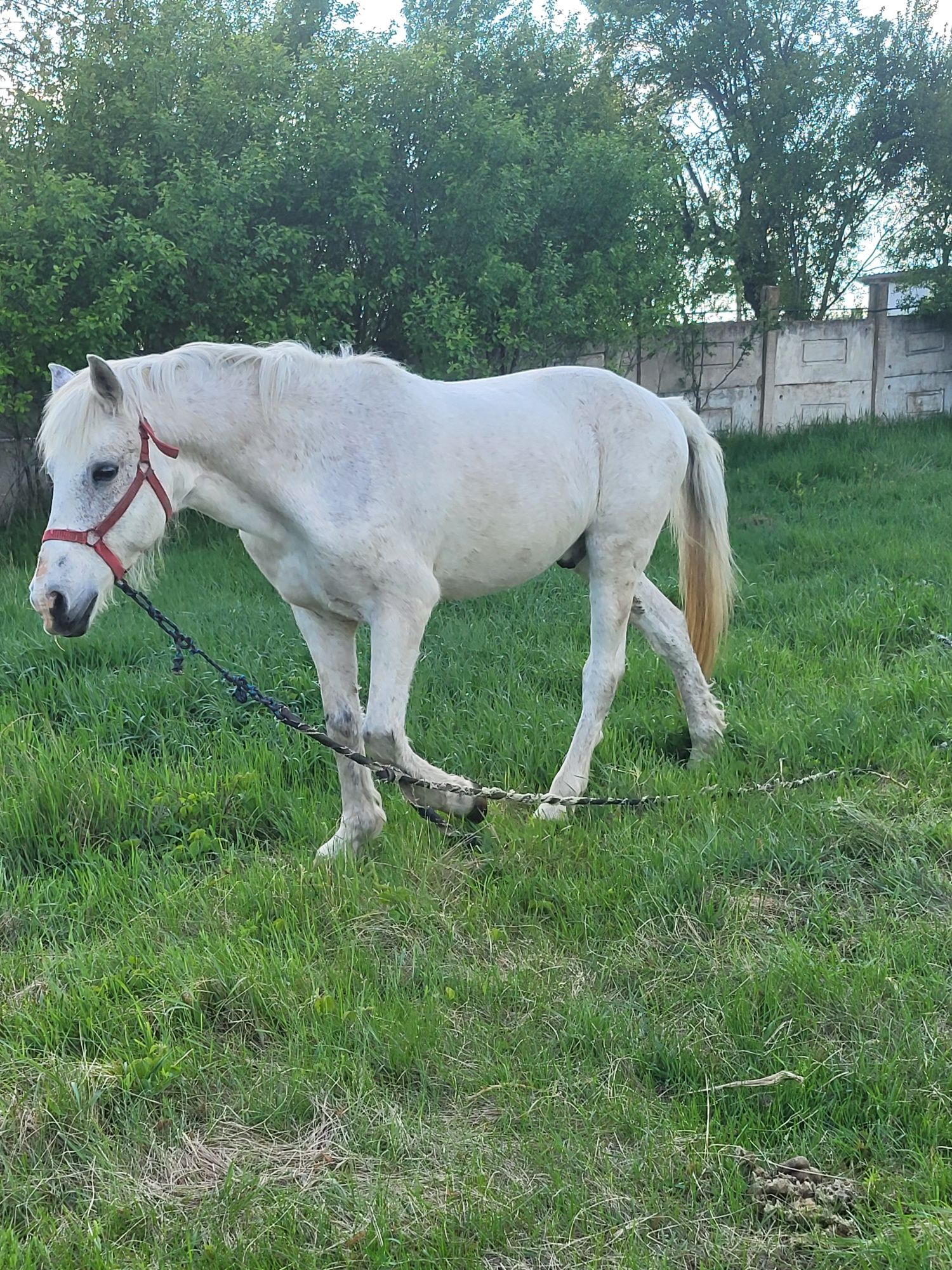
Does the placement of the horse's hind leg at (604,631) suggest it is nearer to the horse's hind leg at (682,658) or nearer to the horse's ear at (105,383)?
the horse's hind leg at (682,658)

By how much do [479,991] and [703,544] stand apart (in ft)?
9.24

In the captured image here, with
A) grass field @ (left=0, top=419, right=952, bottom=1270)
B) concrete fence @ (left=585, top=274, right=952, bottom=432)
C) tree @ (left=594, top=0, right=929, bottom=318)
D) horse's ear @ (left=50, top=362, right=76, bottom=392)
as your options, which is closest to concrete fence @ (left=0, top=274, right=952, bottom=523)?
concrete fence @ (left=585, top=274, right=952, bottom=432)

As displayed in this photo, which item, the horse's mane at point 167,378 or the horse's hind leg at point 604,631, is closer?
the horse's mane at point 167,378

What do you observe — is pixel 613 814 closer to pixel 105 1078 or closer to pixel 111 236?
pixel 105 1078

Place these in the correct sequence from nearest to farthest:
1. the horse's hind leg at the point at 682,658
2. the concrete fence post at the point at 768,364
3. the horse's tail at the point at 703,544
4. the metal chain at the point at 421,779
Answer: the metal chain at the point at 421,779
the horse's hind leg at the point at 682,658
the horse's tail at the point at 703,544
the concrete fence post at the point at 768,364

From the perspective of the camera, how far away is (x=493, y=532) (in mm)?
3730

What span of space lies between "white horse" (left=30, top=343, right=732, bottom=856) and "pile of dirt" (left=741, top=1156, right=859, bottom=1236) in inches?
66.2

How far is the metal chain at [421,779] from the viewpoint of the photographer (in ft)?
10.8

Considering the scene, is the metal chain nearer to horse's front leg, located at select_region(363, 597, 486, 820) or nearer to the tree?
horse's front leg, located at select_region(363, 597, 486, 820)

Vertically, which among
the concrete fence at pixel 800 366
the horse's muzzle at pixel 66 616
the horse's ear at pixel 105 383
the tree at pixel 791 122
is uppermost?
the tree at pixel 791 122

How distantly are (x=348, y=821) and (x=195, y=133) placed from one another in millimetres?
6884

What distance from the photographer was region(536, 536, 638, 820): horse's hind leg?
4.17 m

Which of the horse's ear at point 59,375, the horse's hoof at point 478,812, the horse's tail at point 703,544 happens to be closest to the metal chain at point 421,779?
the horse's hoof at point 478,812

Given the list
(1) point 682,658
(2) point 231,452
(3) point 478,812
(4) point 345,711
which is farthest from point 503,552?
(1) point 682,658
